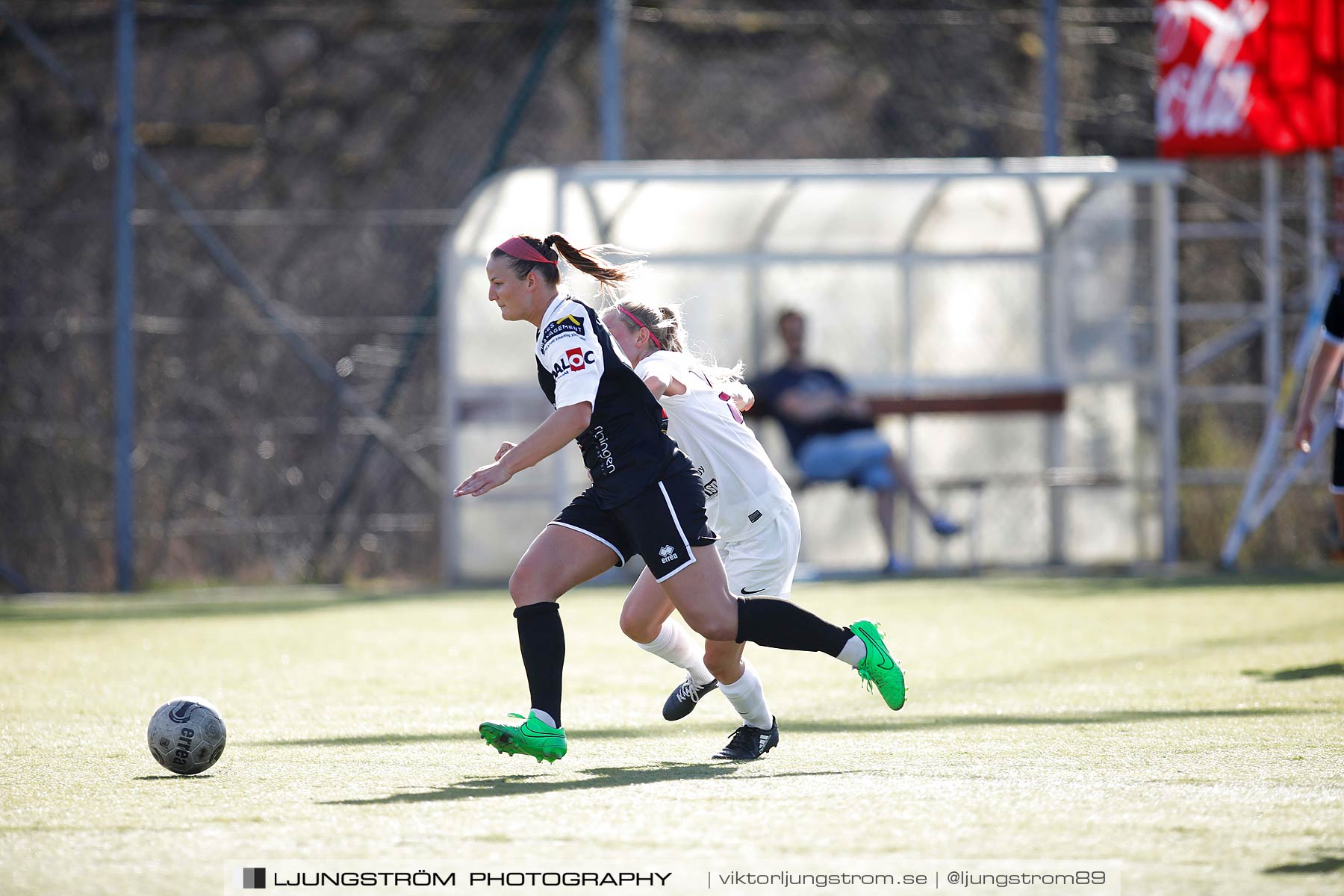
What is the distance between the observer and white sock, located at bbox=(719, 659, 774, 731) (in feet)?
17.3

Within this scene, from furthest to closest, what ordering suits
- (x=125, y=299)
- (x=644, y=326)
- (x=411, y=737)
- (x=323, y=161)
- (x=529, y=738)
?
(x=323, y=161) < (x=125, y=299) < (x=411, y=737) < (x=644, y=326) < (x=529, y=738)

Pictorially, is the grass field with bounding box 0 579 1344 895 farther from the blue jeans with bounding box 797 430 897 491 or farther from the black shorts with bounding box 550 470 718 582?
the blue jeans with bounding box 797 430 897 491

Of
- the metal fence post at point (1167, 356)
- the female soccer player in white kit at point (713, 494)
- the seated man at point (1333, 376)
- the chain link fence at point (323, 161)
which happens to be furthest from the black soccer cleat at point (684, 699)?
the metal fence post at point (1167, 356)

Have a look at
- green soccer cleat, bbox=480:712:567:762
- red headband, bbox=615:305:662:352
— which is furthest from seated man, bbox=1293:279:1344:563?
green soccer cleat, bbox=480:712:567:762

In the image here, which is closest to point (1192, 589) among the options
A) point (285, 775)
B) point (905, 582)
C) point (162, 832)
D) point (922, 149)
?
point (905, 582)

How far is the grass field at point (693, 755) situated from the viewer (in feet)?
12.3

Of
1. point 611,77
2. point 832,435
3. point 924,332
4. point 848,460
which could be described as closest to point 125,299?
point 611,77

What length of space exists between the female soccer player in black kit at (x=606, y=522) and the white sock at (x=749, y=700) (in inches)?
2.0

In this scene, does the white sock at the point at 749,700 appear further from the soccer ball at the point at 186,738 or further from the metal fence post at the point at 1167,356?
the metal fence post at the point at 1167,356

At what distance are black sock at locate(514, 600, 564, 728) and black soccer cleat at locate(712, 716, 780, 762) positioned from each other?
535 millimetres

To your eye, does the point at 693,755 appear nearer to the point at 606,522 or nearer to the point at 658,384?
the point at 606,522

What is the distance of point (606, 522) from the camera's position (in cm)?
532

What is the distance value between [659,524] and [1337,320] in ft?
12.4

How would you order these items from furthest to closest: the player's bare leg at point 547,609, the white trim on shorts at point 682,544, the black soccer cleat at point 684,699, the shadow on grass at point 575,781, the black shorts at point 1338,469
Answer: the black shorts at point 1338,469, the black soccer cleat at point 684,699, the white trim on shorts at point 682,544, the player's bare leg at point 547,609, the shadow on grass at point 575,781
